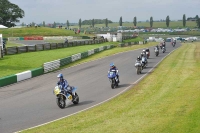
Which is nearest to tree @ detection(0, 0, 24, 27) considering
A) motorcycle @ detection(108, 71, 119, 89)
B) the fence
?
the fence

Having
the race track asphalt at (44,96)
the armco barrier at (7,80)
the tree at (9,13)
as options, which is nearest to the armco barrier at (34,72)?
the armco barrier at (7,80)

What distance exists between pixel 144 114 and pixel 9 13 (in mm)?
111652

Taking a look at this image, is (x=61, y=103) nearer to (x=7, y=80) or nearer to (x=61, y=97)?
(x=61, y=97)

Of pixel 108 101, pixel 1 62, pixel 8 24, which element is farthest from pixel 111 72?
pixel 8 24

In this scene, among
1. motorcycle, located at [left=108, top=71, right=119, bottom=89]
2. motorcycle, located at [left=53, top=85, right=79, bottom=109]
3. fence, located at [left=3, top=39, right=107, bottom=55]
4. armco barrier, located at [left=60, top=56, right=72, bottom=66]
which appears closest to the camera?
motorcycle, located at [left=53, top=85, right=79, bottom=109]

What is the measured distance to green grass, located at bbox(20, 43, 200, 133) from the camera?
12284 millimetres

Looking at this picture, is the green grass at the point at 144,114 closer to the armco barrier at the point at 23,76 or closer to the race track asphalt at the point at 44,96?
the race track asphalt at the point at 44,96

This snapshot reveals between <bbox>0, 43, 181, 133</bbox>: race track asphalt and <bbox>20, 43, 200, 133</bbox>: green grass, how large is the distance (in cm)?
113

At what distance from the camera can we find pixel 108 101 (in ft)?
61.0

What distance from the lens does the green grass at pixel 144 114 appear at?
1228 cm

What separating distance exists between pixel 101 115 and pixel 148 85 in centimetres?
885

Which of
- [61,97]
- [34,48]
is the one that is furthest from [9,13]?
[61,97]

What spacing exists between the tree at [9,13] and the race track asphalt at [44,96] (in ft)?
298

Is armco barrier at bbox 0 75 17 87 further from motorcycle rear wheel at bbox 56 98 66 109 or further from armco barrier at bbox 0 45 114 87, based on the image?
motorcycle rear wheel at bbox 56 98 66 109
